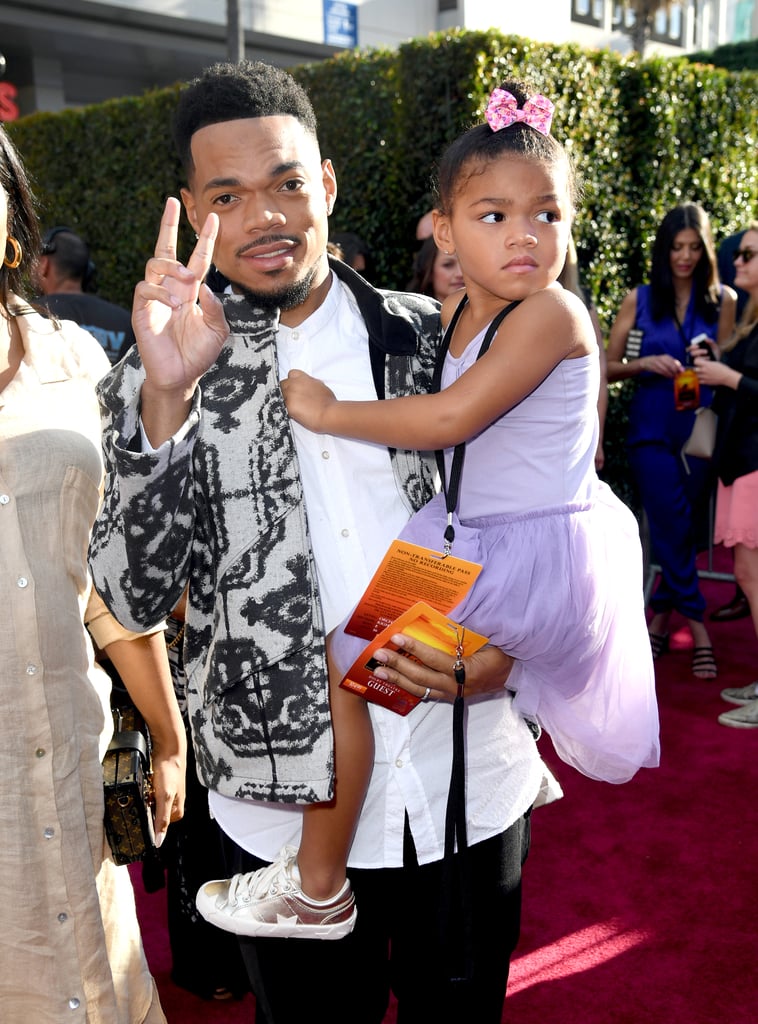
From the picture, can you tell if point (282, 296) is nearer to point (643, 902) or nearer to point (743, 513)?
point (643, 902)

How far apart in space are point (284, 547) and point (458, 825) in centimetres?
58

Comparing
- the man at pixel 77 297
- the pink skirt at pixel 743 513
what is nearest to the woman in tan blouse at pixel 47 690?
the man at pixel 77 297

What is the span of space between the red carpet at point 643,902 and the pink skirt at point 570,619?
51.0 inches

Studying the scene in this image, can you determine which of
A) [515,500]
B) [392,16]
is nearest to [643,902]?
[515,500]

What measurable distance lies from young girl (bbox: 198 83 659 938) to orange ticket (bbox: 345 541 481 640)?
0.20 ft

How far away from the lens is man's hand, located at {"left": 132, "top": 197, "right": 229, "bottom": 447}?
1.64m

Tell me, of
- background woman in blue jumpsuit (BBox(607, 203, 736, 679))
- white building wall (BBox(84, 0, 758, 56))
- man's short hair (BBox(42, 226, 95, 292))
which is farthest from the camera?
white building wall (BBox(84, 0, 758, 56))

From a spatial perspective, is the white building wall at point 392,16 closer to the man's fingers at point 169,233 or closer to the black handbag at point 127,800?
the man's fingers at point 169,233

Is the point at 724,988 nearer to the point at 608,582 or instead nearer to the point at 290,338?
the point at 608,582

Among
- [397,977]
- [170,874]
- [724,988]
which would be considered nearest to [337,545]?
[397,977]

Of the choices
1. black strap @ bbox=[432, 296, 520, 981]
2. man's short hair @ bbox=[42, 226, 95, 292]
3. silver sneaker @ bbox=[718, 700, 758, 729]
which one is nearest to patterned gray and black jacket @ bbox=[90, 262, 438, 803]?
black strap @ bbox=[432, 296, 520, 981]

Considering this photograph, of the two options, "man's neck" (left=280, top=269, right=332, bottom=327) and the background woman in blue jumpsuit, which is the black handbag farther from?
the background woman in blue jumpsuit

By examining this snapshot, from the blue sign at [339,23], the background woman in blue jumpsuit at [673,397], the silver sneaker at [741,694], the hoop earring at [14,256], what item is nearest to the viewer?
the hoop earring at [14,256]

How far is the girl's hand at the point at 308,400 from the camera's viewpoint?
1796 mm
